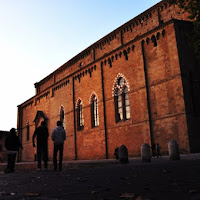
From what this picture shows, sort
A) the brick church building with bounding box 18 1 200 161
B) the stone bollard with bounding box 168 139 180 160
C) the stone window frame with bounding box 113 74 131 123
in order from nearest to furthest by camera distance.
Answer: the stone bollard with bounding box 168 139 180 160, the brick church building with bounding box 18 1 200 161, the stone window frame with bounding box 113 74 131 123

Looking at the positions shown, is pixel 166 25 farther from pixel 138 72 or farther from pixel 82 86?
pixel 82 86

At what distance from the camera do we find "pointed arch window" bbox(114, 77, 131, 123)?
1940 centimetres

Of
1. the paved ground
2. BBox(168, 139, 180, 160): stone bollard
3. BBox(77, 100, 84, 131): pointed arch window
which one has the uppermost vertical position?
BBox(77, 100, 84, 131): pointed arch window

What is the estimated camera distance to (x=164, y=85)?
1653 centimetres

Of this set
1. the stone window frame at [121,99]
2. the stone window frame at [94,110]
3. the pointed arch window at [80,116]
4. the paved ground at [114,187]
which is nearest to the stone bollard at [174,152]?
the paved ground at [114,187]

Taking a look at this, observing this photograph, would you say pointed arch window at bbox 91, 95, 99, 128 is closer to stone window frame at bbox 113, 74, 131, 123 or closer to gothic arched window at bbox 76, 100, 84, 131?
gothic arched window at bbox 76, 100, 84, 131

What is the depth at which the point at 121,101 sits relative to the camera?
19.7 m

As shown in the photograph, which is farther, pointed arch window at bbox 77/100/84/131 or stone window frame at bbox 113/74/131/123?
pointed arch window at bbox 77/100/84/131

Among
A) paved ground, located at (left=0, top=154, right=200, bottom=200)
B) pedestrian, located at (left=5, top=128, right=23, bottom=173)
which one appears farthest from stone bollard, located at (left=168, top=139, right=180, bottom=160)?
A: pedestrian, located at (left=5, top=128, right=23, bottom=173)

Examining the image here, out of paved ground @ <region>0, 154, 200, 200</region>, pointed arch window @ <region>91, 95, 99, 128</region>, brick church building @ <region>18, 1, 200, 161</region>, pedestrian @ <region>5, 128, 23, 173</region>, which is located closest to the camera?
paved ground @ <region>0, 154, 200, 200</region>

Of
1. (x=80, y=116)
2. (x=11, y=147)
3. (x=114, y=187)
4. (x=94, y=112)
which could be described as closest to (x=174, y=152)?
(x=11, y=147)

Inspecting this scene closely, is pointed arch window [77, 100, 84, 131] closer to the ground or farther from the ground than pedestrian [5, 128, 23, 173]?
farther from the ground

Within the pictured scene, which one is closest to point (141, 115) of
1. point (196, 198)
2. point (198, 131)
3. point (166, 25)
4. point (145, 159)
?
point (198, 131)

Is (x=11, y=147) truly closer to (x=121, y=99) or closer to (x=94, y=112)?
(x=121, y=99)
